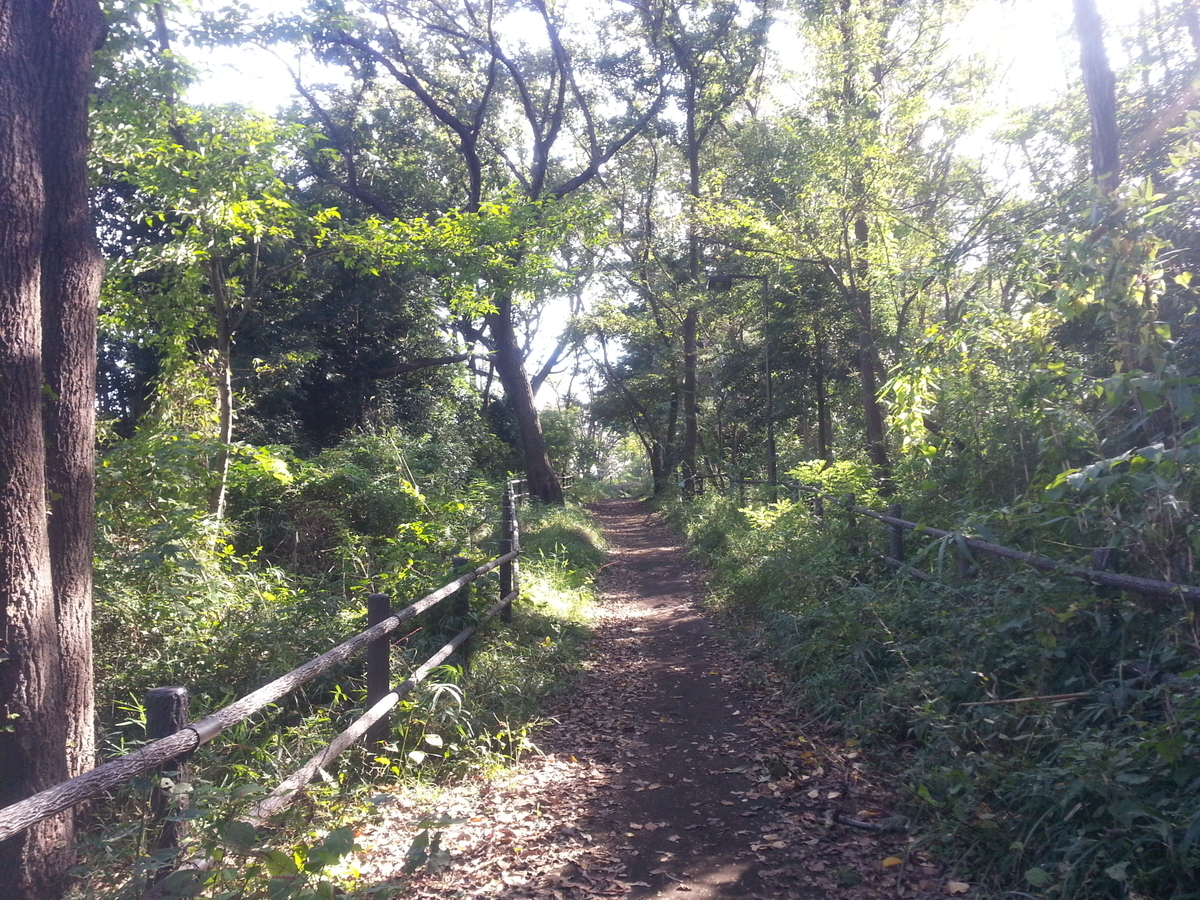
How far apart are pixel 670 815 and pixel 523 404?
14.9 m

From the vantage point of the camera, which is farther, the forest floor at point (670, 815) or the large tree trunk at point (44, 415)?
the forest floor at point (670, 815)

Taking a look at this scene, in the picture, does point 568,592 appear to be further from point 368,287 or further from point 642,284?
point 642,284

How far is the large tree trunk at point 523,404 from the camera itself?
59.2 feet

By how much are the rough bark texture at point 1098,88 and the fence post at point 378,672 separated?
6804mm

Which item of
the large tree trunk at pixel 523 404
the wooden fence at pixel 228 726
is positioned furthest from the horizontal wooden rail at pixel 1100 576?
the large tree trunk at pixel 523 404

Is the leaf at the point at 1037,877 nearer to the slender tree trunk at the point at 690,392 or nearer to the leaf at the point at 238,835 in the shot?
the leaf at the point at 238,835

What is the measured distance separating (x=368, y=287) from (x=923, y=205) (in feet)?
38.8

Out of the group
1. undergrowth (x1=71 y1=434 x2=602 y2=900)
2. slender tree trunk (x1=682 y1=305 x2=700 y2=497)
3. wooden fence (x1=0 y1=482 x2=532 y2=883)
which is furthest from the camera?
slender tree trunk (x1=682 y1=305 x2=700 y2=497)

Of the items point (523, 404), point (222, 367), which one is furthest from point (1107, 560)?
point (523, 404)

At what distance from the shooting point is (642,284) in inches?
945

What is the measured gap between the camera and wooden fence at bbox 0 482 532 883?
241 centimetres

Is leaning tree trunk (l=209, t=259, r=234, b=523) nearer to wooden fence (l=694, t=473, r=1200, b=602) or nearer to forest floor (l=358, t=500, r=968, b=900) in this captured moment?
forest floor (l=358, t=500, r=968, b=900)

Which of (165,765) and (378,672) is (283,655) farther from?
(165,765)

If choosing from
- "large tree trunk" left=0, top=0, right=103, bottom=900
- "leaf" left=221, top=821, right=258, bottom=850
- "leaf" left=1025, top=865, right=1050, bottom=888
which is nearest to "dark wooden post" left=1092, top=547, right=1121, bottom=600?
"leaf" left=1025, top=865, right=1050, bottom=888
